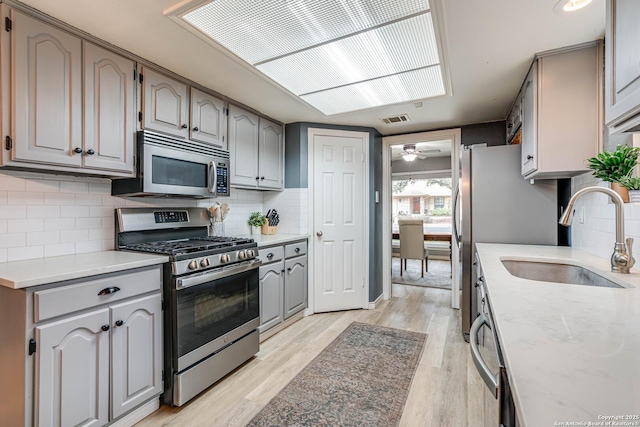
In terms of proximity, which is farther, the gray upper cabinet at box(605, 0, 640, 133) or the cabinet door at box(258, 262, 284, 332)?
the cabinet door at box(258, 262, 284, 332)

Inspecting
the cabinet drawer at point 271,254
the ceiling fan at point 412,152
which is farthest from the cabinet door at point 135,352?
the ceiling fan at point 412,152

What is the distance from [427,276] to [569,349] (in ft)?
16.0

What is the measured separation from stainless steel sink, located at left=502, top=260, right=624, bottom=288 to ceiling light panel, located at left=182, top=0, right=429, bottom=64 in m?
1.54

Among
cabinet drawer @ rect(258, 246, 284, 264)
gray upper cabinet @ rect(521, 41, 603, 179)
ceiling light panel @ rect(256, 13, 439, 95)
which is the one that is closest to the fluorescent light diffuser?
ceiling light panel @ rect(256, 13, 439, 95)

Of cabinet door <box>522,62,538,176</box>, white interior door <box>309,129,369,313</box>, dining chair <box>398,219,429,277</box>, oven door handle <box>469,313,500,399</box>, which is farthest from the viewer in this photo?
dining chair <box>398,219,429,277</box>

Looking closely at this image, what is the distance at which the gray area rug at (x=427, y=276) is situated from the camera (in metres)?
4.73

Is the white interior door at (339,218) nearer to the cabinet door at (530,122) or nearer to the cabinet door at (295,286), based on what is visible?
the cabinet door at (295,286)

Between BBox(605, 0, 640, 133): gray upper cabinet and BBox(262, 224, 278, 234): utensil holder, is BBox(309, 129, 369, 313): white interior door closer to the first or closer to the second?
BBox(262, 224, 278, 234): utensil holder

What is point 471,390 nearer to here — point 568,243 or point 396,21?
point 568,243

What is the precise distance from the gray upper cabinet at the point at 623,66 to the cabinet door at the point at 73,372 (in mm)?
2183

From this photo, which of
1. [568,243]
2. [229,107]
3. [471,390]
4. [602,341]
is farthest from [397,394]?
[229,107]

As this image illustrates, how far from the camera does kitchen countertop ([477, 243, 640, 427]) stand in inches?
17.3

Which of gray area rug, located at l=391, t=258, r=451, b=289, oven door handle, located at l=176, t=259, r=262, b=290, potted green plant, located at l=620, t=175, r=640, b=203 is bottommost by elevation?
gray area rug, located at l=391, t=258, r=451, b=289

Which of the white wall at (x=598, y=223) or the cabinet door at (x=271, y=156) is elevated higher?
the cabinet door at (x=271, y=156)
